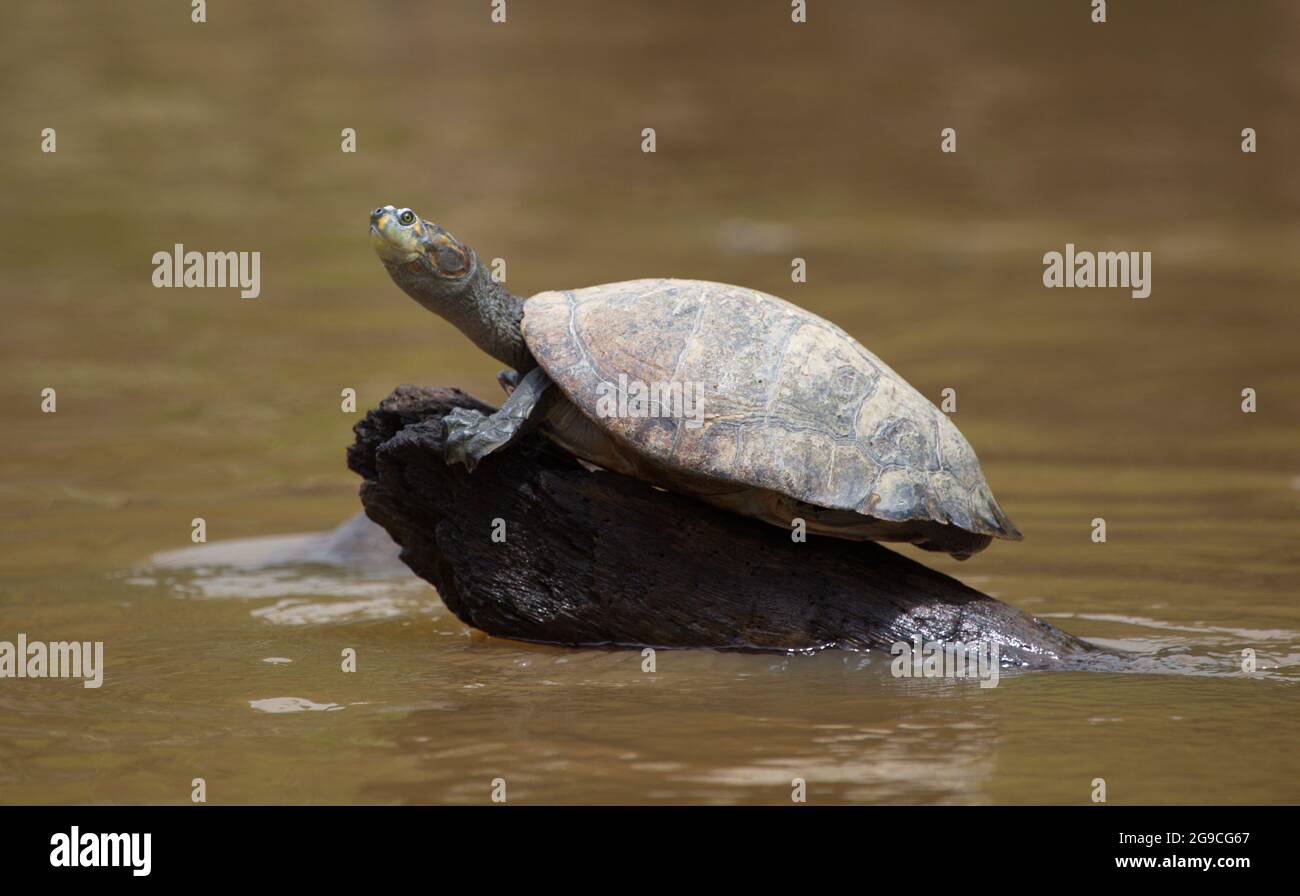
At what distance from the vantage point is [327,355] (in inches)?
551

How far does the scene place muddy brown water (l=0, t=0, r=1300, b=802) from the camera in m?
5.20

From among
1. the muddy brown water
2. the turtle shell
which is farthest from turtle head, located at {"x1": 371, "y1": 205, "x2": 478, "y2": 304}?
the muddy brown water

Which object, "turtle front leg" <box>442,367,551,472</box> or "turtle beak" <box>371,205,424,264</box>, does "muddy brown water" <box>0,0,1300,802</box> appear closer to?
"turtle front leg" <box>442,367,551,472</box>

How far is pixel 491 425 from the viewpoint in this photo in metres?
5.84

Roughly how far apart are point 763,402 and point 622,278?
30.8 feet

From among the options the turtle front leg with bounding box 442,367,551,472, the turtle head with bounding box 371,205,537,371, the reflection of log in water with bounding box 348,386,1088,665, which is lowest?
the reflection of log in water with bounding box 348,386,1088,665

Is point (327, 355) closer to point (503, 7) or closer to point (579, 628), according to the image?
point (579, 628)

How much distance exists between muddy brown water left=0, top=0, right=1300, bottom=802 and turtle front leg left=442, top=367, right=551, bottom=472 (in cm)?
90

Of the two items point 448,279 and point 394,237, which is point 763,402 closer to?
point 448,279

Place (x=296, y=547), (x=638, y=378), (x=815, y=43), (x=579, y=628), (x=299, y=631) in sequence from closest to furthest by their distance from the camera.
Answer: (x=638, y=378)
(x=579, y=628)
(x=299, y=631)
(x=296, y=547)
(x=815, y=43)

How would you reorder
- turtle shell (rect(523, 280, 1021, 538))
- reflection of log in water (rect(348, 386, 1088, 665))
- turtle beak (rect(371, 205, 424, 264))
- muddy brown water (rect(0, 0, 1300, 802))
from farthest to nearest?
reflection of log in water (rect(348, 386, 1088, 665)) < turtle beak (rect(371, 205, 424, 264)) < turtle shell (rect(523, 280, 1021, 538)) < muddy brown water (rect(0, 0, 1300, 802))

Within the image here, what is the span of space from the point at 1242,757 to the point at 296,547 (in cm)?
569

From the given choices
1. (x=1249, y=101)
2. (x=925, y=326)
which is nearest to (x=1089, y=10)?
(x=1249, y=101)

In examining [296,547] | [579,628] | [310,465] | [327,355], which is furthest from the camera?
[327,355]
